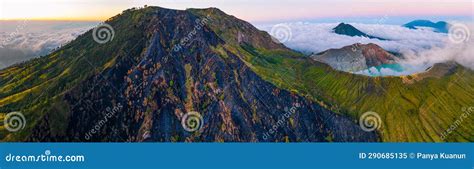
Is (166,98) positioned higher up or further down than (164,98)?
further down

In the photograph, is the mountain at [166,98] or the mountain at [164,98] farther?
the mountain at [166,98]

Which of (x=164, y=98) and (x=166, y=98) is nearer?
(x=164, y=98)

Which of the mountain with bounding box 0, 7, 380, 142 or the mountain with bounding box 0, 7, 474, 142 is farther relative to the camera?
the mountain with bounding box 0, 7, 474, 142

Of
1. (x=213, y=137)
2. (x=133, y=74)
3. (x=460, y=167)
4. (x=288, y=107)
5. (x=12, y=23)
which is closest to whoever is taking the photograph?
(x=460, y=167)

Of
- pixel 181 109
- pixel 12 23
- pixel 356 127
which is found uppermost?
pixel 12 23

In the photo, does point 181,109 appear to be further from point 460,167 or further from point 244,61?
point 460,167

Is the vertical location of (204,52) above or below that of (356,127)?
above

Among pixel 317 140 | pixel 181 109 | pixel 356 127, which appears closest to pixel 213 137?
pixel 181 109

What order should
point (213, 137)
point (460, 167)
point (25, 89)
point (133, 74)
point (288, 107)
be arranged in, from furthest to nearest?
point (25, 89), point (288, 107), point (133, 74), point (213, 137), point (460, 167)
